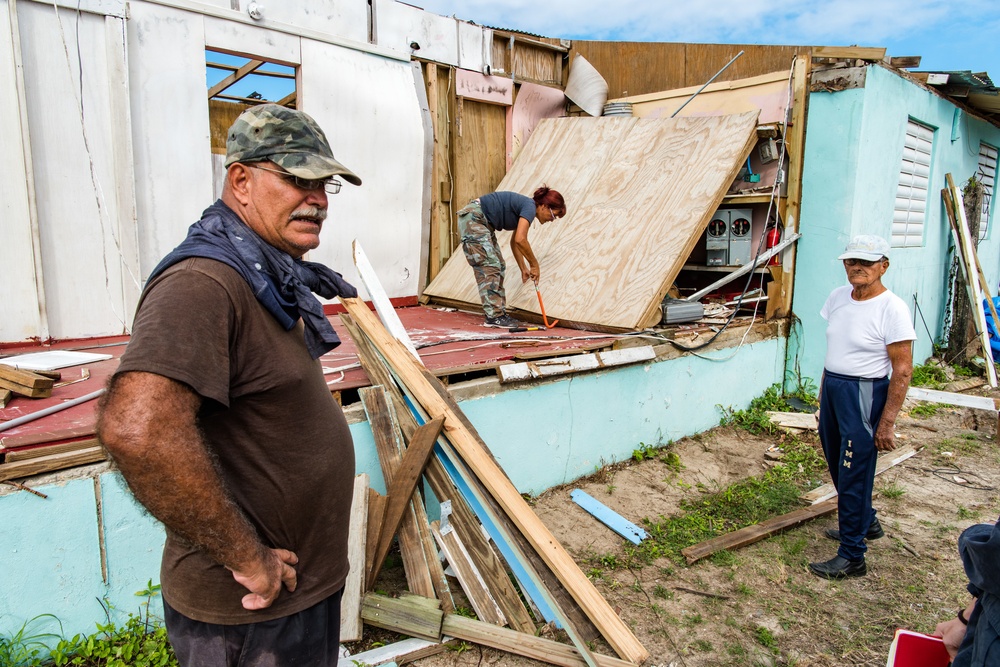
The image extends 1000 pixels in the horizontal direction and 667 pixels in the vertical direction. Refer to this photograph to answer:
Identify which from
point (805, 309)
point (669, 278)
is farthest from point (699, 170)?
point (805, 309)

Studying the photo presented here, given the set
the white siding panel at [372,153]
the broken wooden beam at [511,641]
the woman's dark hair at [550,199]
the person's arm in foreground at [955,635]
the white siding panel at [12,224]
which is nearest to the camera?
the person's arm in foreground at [955,635]

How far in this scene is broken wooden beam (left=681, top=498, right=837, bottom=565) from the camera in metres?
4.01

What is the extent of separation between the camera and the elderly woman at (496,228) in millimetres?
6121

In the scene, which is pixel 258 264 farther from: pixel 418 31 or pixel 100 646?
pixel 418 31

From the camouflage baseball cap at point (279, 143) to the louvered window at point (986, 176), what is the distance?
11.8 metres

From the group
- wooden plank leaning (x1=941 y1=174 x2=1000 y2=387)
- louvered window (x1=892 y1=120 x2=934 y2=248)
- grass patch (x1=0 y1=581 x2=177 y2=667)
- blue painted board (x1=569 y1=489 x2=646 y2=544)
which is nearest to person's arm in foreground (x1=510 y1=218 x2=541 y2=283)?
blue painted board (x1=569 y1=489 x2=646 y2=544)

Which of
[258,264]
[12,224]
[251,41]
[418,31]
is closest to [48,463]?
[258,264]

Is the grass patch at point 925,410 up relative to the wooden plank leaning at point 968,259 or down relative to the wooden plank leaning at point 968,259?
down

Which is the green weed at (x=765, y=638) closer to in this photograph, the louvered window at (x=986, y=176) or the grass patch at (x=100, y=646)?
the grass patch at (x=100, y=646)

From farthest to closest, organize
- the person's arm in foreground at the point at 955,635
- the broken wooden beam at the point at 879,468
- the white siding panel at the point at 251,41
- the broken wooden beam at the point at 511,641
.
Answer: the white siding panel at the point at 251,41 → the broken wooden beam at the point at 879,468 → the broken wooden beam at the point at 511,641 → the person's arm in foreground at the point at 955,635

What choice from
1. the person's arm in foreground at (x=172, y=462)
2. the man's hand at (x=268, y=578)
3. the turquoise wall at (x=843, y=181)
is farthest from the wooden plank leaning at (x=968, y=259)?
the person's arm in foreground at (x=172, y=462)

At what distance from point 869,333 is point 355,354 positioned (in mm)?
3392

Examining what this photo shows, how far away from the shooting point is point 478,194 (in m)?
8.34

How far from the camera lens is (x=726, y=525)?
445 centimetres
